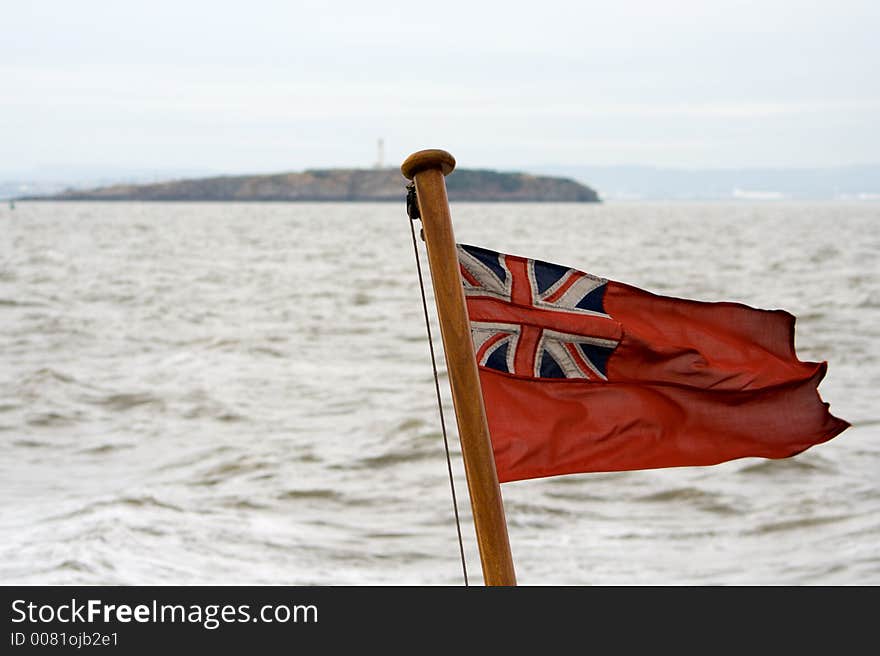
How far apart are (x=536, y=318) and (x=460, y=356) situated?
2.07 feet

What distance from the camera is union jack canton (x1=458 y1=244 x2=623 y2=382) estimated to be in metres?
3.71

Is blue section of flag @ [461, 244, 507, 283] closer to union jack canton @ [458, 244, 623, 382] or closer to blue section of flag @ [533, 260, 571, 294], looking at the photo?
union jack canton @ [458, 244, 623, 382]

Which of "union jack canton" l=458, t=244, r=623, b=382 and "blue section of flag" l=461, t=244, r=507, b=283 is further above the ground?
"blue section of flag" l=461, t=244, r=507, b=283

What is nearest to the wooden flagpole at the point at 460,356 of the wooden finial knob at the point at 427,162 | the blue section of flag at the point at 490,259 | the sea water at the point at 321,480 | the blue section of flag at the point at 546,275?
the wooden finial knob at the point at 427,162

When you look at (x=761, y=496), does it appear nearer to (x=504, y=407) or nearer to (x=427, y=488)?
(x=427, y=488)

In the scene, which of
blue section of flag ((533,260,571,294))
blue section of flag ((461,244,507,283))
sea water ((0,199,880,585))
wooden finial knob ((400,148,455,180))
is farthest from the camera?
sea water ((0,199,880,585))

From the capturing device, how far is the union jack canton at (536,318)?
3.71 metres

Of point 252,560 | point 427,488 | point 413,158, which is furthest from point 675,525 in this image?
point 413,158

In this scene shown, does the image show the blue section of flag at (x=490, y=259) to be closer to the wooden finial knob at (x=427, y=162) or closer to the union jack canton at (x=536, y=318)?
the union jack canton at (x=536, y=318)

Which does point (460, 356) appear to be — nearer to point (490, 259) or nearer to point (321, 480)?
point (490, 259)

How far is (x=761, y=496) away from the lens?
11484 millimetres

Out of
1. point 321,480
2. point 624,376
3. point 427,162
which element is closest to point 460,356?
point 427,162

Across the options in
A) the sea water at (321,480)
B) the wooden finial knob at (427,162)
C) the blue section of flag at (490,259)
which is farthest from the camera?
the sea water at (321,480)

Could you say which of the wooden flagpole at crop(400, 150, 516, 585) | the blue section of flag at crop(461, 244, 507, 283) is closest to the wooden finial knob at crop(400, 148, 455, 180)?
the wooden flagpole at crop(400, 150, 516, 585)
